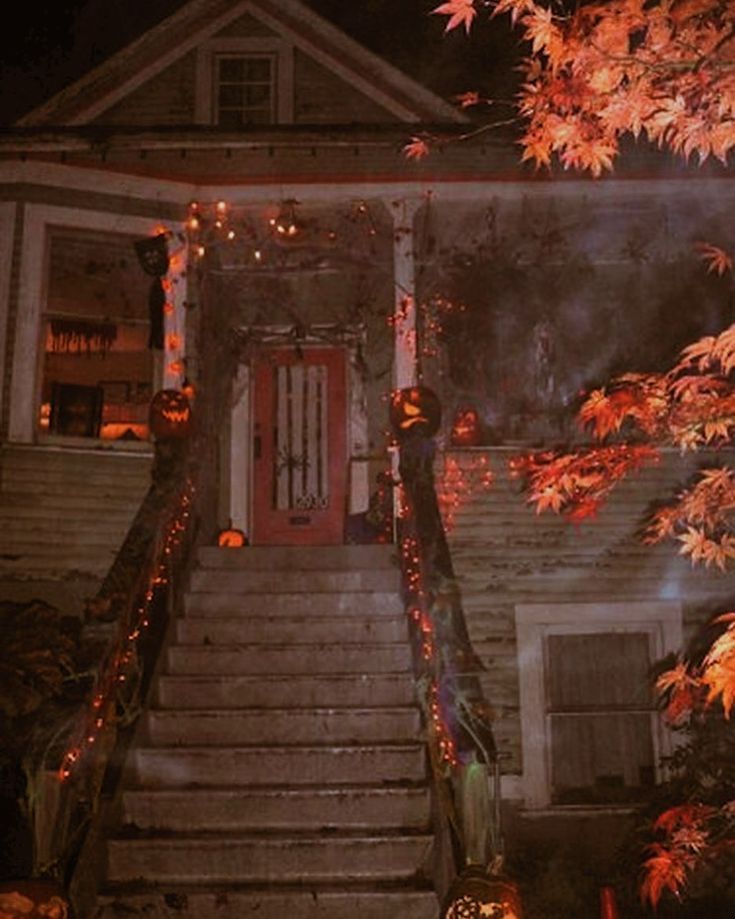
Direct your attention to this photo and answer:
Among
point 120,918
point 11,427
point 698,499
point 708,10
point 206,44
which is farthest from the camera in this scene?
point 206,44

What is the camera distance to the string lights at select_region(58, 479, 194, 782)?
5.38 meters

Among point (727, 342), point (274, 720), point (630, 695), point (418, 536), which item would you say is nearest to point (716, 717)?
point (630, 695)

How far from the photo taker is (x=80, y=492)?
32.6 feet

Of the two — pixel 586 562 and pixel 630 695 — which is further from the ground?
pixel 586 562

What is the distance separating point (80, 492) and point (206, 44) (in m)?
6.48

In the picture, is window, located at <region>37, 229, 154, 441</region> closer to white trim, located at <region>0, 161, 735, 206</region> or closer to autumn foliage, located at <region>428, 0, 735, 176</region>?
white trim, located at <region>0, 161, 735, 206</region>

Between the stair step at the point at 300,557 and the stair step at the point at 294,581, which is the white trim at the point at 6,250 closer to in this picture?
the stair step at the point at 300,557

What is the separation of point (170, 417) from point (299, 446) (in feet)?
10.6

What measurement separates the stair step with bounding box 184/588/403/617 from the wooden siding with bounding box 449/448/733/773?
2203mm

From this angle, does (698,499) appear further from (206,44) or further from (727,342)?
(206,44)

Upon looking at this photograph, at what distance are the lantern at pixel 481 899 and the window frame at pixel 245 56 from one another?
1009 cm

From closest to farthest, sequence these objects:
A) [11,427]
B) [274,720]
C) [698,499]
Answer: [698,499] < [274,720] < [11,427]

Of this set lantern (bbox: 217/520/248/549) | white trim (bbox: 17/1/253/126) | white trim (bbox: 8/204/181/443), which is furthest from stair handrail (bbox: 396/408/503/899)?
white trim (bbox: 17/1/253/126)

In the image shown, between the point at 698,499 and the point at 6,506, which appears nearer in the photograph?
the point at 698,499
